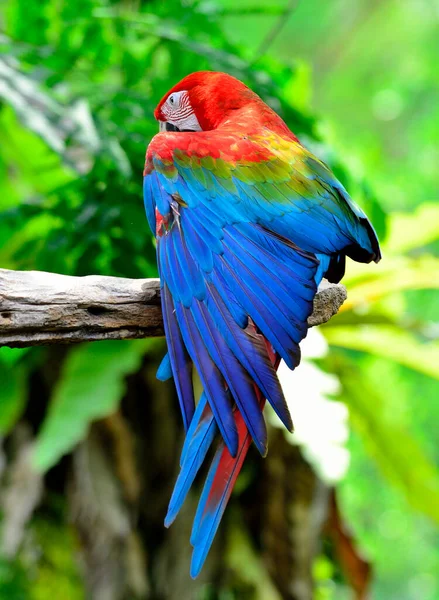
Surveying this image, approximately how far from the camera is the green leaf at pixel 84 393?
1041 millimetres

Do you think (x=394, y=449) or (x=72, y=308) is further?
(x=394, y=449)

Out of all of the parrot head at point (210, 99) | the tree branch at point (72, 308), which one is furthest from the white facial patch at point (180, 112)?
the tree branch at point (72, 308)

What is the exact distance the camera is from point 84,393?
3.55 feet

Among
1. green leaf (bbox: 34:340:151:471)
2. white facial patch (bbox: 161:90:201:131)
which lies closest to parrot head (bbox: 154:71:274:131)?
white facial patch (bbox: 161:90:201:131)

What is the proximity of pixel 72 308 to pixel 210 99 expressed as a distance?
0.77 feet

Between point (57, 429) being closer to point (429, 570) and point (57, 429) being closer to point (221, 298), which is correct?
point (221, 298)

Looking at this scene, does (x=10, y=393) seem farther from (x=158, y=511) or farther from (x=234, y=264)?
(x=234, y=264)

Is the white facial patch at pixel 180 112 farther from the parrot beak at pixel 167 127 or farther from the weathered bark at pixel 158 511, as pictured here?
the weathered bark at pixel 158 511

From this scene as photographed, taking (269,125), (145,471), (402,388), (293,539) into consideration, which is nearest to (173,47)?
(269,125)

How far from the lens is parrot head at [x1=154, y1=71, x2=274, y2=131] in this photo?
67cm

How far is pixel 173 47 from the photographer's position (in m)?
1.19

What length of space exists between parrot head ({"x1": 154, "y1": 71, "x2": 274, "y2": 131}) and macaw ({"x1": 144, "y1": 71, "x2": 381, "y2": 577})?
27 millimetres

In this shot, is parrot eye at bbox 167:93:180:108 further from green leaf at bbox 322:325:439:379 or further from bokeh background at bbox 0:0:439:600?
green leaf at bbox 322:325:439:379

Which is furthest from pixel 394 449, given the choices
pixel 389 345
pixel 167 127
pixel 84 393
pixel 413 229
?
pixel 167 127
